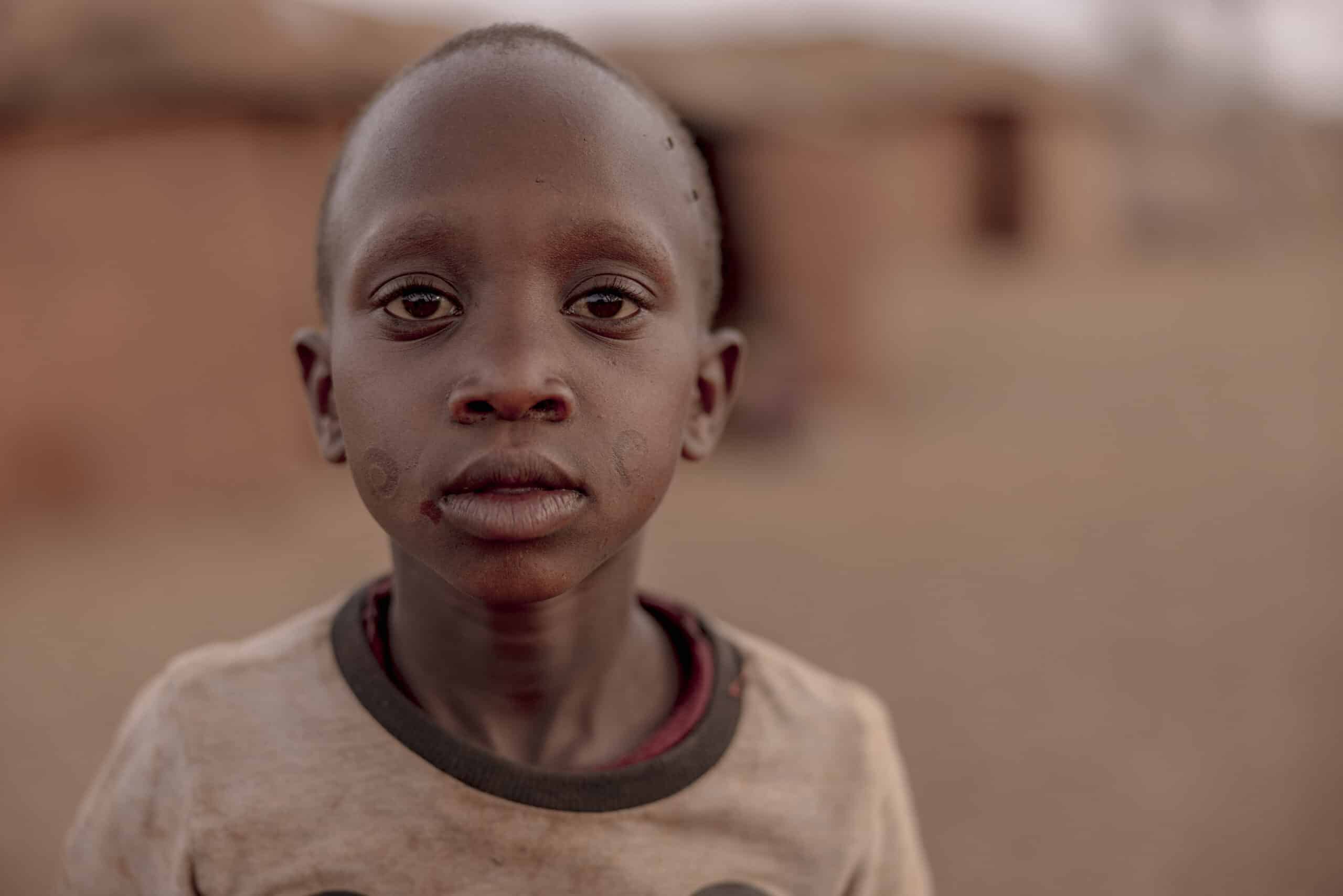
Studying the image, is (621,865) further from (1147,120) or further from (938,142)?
(1147,120)

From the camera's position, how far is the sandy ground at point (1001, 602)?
3264mm

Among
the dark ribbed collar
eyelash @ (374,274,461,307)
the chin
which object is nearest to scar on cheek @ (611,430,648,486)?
the chin

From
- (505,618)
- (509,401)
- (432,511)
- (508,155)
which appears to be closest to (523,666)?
(505,618)

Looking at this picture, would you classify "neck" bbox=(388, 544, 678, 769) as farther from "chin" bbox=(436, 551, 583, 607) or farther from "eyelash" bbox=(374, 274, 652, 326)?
"eyelash" bbox=(374, 274, 652, 326)

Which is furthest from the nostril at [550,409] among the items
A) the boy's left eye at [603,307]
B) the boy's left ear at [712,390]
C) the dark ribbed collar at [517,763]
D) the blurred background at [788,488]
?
the blurred background at [788,488]

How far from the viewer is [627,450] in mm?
1258

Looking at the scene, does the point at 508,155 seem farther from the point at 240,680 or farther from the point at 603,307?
the point at 240,680

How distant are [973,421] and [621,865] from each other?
7254 millimetres

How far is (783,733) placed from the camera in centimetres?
156

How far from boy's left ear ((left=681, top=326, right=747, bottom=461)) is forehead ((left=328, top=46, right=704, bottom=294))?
8.1 inches

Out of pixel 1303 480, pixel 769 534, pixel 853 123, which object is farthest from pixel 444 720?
pixel 853 123

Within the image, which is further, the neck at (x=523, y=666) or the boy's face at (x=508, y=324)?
the neck at (x=523, y=666)

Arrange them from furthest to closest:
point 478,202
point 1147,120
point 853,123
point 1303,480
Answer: point 1147,120 < point 853,123 < point 1303,480 < point 478,202

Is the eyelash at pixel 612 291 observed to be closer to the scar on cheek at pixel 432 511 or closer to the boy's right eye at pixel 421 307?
the boy's right eye at pixel 421 307
